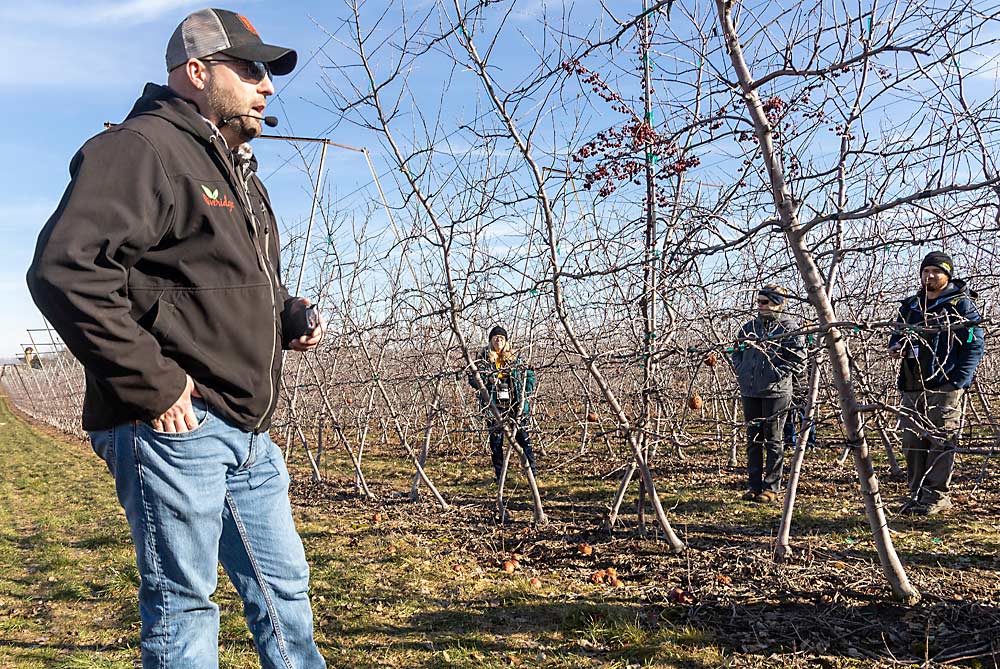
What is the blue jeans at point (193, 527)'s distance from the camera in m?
1.51

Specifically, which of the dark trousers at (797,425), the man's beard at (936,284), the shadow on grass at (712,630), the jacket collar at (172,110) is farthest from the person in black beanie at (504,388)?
the jacket collar at (172,110)

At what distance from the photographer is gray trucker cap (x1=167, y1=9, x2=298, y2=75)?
5.47 ft

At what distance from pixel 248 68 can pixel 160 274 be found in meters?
0.57

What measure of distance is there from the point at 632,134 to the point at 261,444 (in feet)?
6.62

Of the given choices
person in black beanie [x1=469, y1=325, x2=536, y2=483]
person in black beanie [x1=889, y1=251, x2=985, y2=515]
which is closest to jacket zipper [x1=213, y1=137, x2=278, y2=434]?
person in black beanie [x1=469, y1=325, x2=536, y2=483]

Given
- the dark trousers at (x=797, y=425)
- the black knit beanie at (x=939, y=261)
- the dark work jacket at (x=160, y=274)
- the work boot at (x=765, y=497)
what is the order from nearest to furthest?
the dark work jacket at (x=160, y=274) → the dark trousers at (x=797, y=425) → the black knit beanie at (x=939, y=261) → the work boot at (x=765, y=497)

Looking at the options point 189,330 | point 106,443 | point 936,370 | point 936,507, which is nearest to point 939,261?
point 936,370

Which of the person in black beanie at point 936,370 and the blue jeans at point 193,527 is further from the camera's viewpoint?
the person in black beanie at point 936,370

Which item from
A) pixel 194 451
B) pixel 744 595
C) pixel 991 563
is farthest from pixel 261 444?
pixel 991 563

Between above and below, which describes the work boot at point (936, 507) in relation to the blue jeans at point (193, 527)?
below

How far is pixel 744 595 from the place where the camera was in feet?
10.5

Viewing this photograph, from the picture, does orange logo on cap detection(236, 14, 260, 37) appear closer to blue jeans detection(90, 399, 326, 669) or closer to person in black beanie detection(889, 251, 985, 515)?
blue jeans detection(90, 399, 326, 669)

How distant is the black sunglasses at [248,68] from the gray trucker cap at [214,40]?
0.05 ft

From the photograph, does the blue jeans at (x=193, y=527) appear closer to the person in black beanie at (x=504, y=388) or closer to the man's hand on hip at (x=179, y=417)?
the man's hand on hip at (x=179, y=417)
